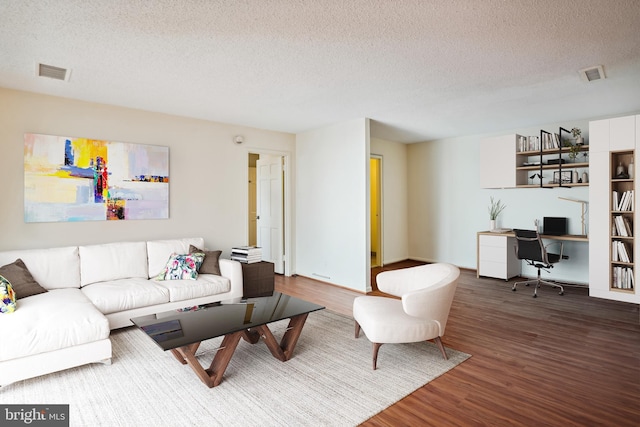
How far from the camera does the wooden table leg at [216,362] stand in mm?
2398

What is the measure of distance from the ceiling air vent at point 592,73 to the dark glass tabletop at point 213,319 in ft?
10.5

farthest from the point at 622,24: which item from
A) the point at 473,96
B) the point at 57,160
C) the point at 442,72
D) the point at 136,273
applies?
the point at 57,160

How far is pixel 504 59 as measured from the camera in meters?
2.95

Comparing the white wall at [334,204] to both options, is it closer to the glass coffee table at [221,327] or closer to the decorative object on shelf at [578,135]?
the glass coffee table at [221,327]

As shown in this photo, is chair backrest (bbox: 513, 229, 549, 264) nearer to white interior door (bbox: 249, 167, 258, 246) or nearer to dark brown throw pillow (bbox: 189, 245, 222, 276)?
dark brown throw pillow (bbox: 189, 245, 222, 276)

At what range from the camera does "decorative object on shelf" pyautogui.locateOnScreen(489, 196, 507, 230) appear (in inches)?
240

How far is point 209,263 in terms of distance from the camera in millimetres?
4254

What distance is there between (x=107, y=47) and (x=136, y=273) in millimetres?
2383

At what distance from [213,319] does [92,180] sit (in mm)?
→ 2505

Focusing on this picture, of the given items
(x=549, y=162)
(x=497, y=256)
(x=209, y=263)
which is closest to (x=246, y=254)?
(x=209, y=263)

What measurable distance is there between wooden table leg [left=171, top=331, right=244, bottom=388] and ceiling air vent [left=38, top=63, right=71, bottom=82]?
2636mm

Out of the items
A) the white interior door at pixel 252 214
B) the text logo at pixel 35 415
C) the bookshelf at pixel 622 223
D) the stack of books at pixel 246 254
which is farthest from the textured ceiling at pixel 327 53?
the white interior door at pixel 252 214

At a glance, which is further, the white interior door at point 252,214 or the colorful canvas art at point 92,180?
the white interior door at point 252,214

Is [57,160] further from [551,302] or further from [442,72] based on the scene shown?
[551,302]
